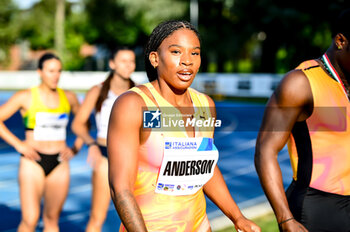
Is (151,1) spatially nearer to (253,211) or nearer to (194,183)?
(253,211)

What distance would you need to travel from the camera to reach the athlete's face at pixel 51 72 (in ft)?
18.3

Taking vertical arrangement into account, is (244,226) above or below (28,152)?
above

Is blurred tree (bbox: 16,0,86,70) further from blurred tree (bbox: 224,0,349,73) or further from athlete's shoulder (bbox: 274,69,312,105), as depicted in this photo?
athlete's shoulder (bbox: 274,69,312,105)

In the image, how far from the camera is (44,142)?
18.7 ft

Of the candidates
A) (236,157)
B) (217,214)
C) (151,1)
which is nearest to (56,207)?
(217,214)

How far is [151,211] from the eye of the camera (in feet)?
8.68

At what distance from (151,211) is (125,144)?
1.24ft

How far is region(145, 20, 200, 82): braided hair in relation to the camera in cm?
274

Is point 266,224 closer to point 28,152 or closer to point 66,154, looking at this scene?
point 66,154

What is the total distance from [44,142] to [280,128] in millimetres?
3272

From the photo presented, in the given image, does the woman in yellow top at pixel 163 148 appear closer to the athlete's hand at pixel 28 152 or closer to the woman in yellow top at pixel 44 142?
the woman in yellow top at pixel 44 142

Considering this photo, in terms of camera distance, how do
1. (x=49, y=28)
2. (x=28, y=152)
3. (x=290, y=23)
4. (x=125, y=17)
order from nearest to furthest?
1. (x=28, y=152)
2. (x=290, y=23)
3. (x=125, y=17)
4. (x=49, y=28)

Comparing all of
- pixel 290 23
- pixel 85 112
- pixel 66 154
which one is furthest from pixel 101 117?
pixel 290 23

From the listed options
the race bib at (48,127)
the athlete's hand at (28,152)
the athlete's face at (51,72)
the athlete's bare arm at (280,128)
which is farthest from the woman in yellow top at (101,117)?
the athlete's bare arm at (280,128)
